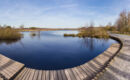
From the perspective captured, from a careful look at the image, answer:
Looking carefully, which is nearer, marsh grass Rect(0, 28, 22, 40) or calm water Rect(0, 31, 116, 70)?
calm water Rect(0, 31, 116, 70)

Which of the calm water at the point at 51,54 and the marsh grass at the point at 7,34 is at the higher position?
the marsh grass at the point at 7,34

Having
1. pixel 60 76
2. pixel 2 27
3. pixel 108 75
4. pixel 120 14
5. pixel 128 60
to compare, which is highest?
pixel 120 14

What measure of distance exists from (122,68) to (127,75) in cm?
70

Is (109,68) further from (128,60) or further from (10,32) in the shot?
(10,32)

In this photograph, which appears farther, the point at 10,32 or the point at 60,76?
the point at 10,32

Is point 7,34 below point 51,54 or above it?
above

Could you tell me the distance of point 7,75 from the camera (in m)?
4.50

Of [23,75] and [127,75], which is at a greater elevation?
[127,75]

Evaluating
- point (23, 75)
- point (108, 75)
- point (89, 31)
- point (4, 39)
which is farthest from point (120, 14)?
point (4, 39)

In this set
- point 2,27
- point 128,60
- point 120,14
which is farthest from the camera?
point 120,14

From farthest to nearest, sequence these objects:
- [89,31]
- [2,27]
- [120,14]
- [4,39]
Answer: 1. [120,14]
2. [89,31]
3. [2,27]
4. [4,39]

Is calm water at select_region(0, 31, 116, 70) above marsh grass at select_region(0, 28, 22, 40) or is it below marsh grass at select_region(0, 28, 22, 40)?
below

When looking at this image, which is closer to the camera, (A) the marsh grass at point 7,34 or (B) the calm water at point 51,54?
(B) the calm water at point 51,54

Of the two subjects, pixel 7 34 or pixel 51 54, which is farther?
pixel 7 34
